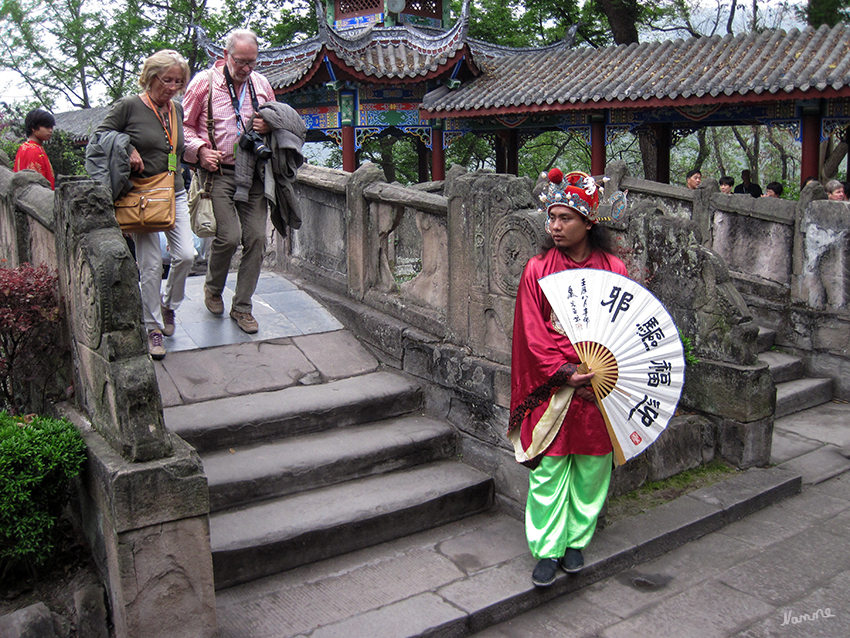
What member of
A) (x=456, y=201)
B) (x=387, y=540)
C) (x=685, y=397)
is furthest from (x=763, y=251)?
(x=387, y=540)

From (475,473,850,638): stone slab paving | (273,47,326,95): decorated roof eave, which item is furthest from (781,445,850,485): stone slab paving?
(273,47,326,95): decorated roof eave

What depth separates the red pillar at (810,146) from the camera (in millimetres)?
12000

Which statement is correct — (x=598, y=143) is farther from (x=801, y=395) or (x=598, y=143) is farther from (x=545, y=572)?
(x=545, y=572)

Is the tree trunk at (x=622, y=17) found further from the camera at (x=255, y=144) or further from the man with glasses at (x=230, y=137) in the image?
the camera at (x=255, y=144)

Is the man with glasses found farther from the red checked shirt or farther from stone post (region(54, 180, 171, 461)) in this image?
stone post (region(54, 180, 171, 461))

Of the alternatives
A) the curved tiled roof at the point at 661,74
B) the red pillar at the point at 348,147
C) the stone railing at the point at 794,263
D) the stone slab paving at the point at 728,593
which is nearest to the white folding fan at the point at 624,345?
the stone slab paving at the point at 728,593

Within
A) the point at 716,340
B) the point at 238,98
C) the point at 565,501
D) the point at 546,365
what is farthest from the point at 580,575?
the point at 238,98

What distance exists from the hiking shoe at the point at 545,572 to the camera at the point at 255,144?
308 centimetres

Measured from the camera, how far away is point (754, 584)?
152 inches

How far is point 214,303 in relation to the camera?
5.77 m

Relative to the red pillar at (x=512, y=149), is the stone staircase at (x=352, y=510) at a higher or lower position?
lower

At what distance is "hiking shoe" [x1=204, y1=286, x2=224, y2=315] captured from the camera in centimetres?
576

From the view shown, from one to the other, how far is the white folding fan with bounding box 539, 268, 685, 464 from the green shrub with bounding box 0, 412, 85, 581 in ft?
7.39

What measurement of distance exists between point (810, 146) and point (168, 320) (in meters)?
10.5
